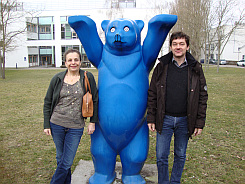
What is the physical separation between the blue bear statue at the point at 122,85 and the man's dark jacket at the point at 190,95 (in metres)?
0.22

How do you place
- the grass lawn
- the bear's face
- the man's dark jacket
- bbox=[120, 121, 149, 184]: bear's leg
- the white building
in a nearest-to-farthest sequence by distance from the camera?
the man's dark jacket
the bear's face
bbox=[120, 121, 149, 184]: bear's leg
the grass lawn
the white building

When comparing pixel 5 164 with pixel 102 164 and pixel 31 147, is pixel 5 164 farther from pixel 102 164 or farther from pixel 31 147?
pixel 102 164

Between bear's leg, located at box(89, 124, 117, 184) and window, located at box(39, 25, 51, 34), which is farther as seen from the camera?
window, located at box(39, 25, 51, 34)

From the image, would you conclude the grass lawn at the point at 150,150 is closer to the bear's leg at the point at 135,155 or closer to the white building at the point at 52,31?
the bear's leg at the point at 135,155

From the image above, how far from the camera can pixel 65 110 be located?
7.21 ft

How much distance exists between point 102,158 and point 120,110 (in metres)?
0.62

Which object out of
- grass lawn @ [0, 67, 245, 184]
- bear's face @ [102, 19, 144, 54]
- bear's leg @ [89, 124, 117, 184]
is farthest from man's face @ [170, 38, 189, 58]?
grass lawn @ [0, 67, 245, 184]

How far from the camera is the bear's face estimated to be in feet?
7.75


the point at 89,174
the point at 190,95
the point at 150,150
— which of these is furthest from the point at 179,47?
the point at 150,150

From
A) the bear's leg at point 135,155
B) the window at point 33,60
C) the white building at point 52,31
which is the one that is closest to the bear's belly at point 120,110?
the bear's leg at point 135,155

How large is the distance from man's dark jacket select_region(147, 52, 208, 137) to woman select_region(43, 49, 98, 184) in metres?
0.64

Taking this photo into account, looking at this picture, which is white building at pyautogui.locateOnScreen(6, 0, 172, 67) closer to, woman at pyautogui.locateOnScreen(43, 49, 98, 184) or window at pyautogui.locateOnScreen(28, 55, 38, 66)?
window at pyautogui.locateOnScreen(28, 55, 38, 66)

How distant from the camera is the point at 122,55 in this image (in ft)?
8.24

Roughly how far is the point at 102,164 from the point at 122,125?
571mm
